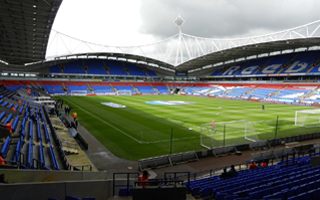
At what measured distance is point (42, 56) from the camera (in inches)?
1780

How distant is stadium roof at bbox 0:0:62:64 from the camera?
20469mm

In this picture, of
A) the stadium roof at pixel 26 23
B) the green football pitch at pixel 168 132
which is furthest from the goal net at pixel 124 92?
the green football pitch at pixel 168 132

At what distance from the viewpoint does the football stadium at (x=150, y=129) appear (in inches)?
321

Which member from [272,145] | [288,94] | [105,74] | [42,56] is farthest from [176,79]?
[272,145]

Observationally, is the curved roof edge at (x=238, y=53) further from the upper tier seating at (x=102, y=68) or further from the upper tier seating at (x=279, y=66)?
the upper tier seating at (x=102, y=68)

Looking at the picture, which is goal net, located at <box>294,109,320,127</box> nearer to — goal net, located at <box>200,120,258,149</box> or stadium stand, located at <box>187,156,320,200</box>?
goal net, located at <box>200,120,258,149</box>

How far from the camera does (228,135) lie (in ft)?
73.0

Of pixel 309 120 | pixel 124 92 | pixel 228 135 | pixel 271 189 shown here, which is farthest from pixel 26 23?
pixel 124 92

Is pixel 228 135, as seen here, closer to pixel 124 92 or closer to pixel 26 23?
pixel 26 23

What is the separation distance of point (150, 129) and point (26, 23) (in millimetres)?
15716

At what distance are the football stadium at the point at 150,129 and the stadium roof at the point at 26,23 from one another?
0.34 ft

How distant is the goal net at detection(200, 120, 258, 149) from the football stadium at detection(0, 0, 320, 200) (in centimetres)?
11

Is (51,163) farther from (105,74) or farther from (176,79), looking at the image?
(176,79)

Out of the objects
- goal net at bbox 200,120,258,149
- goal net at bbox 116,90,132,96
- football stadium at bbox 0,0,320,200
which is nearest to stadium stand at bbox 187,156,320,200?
football stadium at bbox 0,0,320,200
